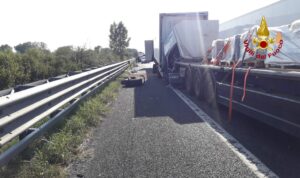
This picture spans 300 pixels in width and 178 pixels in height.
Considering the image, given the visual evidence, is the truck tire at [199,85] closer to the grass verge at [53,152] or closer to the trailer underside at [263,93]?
the trailer underside at [263,93]

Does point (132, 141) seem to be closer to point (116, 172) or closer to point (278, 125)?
point (116, 172)

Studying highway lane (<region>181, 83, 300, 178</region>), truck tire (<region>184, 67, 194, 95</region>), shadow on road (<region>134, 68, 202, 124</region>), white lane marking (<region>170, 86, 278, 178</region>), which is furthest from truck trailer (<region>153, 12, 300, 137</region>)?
shadow on road (<region>134, 68, 202, 124</region>)

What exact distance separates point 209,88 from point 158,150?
15.2 ft

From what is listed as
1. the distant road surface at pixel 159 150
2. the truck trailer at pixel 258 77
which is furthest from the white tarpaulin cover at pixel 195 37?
the distant road surface at pixel 159 150

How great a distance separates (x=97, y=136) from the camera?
5.75 metres

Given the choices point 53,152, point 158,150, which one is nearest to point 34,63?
point 53,152

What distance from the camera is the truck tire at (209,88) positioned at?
8603 mm

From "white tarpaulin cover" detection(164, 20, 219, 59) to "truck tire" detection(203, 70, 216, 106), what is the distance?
3.89m

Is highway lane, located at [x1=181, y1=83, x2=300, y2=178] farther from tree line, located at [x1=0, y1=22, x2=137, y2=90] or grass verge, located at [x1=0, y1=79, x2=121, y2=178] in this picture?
tree line, located at [x1=0, y1=22, x2=137, y2=90]

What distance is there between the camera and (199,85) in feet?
33.0

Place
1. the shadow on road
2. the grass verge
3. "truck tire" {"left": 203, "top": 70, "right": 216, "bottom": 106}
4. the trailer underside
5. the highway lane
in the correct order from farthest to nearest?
"truck tire" {"left": 203, "top": 70, "right": 216, "bottom": 106}
the shadow on road
the trailer underside
the highway lane
the grass verge

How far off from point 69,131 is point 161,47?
13633 mm

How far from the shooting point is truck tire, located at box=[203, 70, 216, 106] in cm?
860

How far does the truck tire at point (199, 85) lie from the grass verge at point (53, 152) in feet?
13.7
